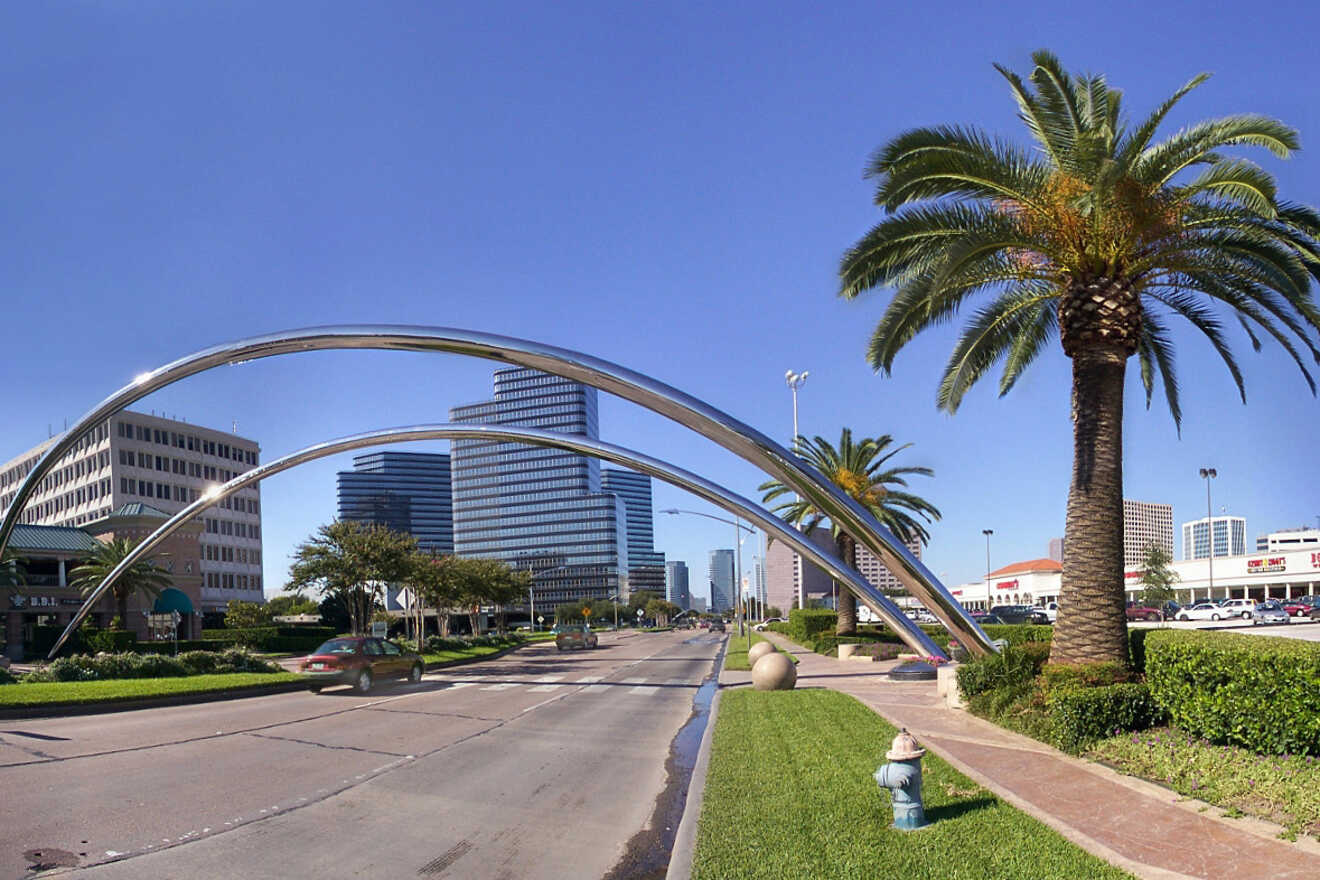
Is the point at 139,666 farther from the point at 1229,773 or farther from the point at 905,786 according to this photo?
the point at 1229,773

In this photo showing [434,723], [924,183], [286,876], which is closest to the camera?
[286,876]

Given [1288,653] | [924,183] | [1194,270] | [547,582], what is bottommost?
[547,582]

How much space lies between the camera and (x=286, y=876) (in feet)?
21.2

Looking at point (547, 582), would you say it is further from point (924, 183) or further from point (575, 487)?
point (924, 183)

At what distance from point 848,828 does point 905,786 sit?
23.0 inches

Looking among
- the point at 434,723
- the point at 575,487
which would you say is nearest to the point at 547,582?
the point at 575,487

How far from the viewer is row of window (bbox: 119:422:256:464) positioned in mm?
78250

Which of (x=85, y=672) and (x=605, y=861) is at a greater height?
(x=605, y=861)

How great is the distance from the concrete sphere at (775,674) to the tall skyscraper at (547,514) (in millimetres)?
152513

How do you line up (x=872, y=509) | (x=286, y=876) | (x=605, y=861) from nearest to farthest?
(x=286, y=876), (x=605, y=861), (x=872, y=509)

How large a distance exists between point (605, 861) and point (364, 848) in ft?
6.64

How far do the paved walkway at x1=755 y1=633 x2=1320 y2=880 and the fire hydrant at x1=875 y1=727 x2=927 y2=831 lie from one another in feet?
3.58

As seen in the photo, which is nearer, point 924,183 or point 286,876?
point 286,876

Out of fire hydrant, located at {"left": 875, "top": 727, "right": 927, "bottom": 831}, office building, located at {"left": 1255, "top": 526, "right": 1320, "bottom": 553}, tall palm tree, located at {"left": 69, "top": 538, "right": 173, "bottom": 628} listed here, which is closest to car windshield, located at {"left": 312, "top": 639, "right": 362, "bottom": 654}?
fire hydrant, located at {"left": 875, "top": 727, "right": 927, "bottom": 831}
